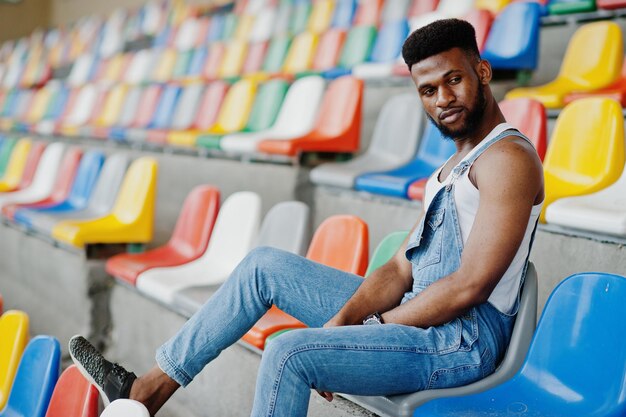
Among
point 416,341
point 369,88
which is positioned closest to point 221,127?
point 369,88

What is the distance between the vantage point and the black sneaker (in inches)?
45.3

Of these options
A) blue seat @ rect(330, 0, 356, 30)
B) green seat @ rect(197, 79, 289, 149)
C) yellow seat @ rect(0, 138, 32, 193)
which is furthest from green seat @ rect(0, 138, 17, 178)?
blue seat @ rect(330, 0, 356, 30)

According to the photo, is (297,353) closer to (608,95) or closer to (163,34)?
(608,95)

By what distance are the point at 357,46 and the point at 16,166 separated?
1915 millimetres

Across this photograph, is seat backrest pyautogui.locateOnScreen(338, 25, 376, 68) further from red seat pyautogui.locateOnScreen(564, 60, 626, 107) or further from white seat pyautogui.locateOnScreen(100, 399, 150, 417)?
white seat pyautogui.locateOnScreen(100, 399, 150, 417)

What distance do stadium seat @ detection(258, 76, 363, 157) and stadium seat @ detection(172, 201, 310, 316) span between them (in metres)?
0.69

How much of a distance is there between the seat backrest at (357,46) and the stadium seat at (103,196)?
118cm

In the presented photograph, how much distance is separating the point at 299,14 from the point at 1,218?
7.85ft

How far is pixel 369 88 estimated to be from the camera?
9.33 feet

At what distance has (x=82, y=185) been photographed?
299 cm

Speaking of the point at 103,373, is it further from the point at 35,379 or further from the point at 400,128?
the point at 400,128

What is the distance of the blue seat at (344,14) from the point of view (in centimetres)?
420

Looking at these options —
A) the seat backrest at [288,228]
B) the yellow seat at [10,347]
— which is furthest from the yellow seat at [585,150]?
the yellow seat at [10,347]

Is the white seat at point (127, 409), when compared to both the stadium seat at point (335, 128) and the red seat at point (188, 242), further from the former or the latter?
the stadium seat at point (335, 128)
